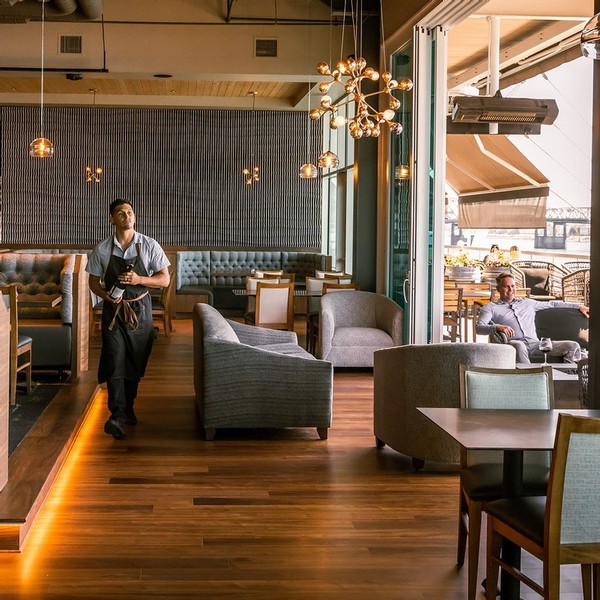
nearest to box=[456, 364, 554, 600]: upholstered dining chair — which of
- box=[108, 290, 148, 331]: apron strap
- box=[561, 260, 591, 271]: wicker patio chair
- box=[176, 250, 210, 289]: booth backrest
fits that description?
box=[108, 290, 148, 331]: apron strap

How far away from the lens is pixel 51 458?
5.56m

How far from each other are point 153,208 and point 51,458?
12.7 meters

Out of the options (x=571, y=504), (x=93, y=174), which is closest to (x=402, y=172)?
(x=571, y=504)

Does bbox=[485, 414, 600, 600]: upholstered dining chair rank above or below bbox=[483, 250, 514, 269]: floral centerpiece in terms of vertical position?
below

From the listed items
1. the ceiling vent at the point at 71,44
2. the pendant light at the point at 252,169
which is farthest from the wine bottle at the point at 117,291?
the pendant light at the point at 252,169

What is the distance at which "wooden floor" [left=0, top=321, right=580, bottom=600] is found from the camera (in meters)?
3.94

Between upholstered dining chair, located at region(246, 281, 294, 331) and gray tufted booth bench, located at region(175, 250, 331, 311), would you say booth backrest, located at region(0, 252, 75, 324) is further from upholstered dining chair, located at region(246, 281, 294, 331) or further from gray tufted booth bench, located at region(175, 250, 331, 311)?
gray tufted booth bench, located at region(175, 250, 331, 311)

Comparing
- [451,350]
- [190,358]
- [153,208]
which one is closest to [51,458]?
[451,350]

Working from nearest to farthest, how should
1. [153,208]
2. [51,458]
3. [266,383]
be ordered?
1. [51,458]
2. [266,383]
3. [153,208]

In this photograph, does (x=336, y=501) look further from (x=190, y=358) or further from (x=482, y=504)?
(x=190, y=358)

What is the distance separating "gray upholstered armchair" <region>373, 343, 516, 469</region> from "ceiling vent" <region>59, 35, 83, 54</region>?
8029mm

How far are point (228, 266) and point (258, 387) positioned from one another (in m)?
10.7

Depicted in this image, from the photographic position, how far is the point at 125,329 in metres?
6.59

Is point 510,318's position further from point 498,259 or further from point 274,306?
point 498,259
